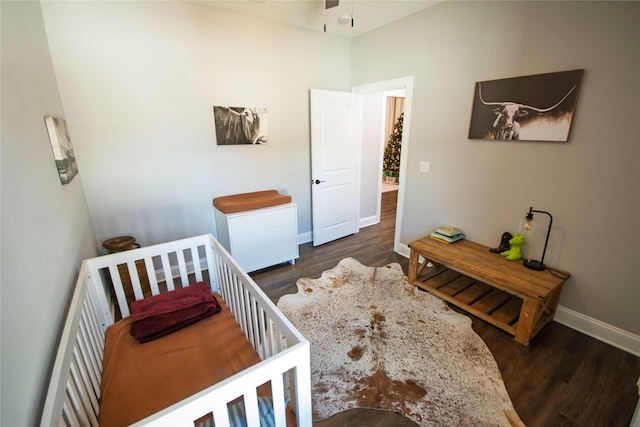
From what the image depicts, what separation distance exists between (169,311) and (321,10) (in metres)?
2.90

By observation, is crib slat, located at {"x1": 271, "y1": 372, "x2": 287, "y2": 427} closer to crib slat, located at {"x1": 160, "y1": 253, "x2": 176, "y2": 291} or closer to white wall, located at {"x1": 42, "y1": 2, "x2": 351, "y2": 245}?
crib slat, located at {"x1": 160, "y1": 253, "x2": 176, "y2": 291}

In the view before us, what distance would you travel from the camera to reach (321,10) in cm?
272

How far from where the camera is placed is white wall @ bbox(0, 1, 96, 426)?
0.77 meters

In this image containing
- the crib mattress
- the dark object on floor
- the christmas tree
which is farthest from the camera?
the christmas tree

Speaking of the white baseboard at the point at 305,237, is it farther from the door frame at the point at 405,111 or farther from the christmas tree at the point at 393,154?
the christmas tree at the point at 393,154

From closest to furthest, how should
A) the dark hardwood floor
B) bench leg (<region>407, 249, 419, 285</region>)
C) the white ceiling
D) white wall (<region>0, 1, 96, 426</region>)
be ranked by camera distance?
white wall (<region>0, 1, 96, 426</region>)
the dark hardwood floor
the white ceiling
bench leg (<region>407, 249, 419, 285</region>)

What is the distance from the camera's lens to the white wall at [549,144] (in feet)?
5.87

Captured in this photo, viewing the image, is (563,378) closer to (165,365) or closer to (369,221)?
(165,365)

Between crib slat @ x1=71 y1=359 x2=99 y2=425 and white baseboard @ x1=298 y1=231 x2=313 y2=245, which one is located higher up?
crib slat @ x1=71 y1=359 x2=99 y2=425

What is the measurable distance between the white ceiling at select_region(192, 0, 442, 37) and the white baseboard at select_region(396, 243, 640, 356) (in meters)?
2.88

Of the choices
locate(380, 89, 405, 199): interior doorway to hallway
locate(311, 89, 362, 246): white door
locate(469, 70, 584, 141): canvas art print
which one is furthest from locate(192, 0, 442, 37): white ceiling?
locate(380, 89, 405, 199): interior doorway to hallway

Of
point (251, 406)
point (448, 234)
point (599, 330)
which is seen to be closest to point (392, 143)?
point (448, 234)

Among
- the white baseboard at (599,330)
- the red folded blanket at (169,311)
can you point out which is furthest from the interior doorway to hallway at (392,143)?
the red folded blanket at (169,311)

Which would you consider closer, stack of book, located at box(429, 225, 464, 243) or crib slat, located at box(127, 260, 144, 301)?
crib slat, located at box(127, 260, 144, 301)
